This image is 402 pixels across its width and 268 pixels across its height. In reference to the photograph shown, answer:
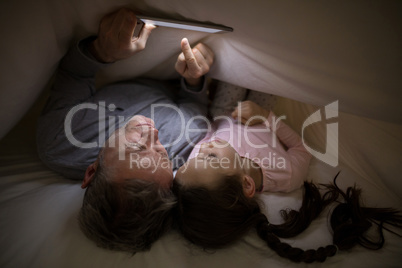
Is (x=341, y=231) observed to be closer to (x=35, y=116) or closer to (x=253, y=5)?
(x=253, y=5)

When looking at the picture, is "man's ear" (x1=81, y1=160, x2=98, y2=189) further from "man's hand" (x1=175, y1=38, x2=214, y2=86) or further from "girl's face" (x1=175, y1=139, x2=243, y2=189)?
"man's hand" (x1=175, y1=38, x2=214, y2=86)

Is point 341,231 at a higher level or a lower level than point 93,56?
lower

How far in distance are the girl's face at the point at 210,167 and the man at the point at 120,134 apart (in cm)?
6

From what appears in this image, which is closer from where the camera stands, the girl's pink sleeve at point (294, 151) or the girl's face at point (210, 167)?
the girl's face at point (210, 167)

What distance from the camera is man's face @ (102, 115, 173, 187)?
663mm

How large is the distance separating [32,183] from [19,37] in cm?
47

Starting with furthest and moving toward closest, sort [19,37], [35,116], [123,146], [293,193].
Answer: [35,116]
[293,193]
[123,146]
[19,37]

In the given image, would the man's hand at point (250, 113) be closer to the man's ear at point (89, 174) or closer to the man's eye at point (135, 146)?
the man's eye at point (135, 146)

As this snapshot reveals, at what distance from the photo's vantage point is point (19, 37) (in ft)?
1.87

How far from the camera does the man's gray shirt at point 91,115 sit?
0.77m

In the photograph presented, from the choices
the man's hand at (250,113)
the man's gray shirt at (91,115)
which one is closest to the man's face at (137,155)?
the man's gray shirt at (91,115)

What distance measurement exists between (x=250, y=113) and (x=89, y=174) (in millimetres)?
630

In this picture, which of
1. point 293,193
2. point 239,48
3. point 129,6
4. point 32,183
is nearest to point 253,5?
point 239,48

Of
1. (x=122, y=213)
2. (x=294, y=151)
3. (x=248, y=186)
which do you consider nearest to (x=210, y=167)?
(x=248, y=186)
